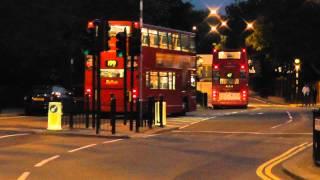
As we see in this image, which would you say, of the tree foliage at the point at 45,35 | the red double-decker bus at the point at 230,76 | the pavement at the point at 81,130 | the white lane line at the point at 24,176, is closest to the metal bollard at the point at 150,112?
the pavement at the point at 81,130

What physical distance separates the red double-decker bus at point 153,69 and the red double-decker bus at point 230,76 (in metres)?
12.4

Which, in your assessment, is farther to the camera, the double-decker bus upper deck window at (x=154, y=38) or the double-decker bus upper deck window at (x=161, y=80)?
the double-decker bus upper deck window at (x=161, y=80)

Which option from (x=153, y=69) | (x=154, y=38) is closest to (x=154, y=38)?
(x=154, y=38)

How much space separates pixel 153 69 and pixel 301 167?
777 inches

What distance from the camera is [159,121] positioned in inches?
1080

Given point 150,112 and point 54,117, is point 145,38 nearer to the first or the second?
point 150,112

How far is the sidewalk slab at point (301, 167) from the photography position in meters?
12.7

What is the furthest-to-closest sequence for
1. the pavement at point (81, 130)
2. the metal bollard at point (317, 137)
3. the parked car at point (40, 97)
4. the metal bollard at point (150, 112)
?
the parked car at point (40, 97)
the metal bollard at point (150, 112)
the pavement at point (81, 130)
the metal bollard at point (317, 137)

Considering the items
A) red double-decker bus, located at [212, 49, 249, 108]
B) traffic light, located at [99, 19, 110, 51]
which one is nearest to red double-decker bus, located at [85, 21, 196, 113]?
traffic light, located at [99, 19, 110, 51]

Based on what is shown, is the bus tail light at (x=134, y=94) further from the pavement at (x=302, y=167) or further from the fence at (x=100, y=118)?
the pavement at (x=302, y=167)

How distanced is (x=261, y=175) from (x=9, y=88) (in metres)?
34.1

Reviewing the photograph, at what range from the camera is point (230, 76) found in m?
49.2

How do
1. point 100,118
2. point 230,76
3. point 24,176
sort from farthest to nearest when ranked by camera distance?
1. point 230,76
2. point 100,118
3. point 24,176

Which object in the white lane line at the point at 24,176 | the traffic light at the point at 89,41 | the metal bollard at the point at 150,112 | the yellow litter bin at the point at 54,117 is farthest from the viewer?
the metal bollard at the point at 150,112
